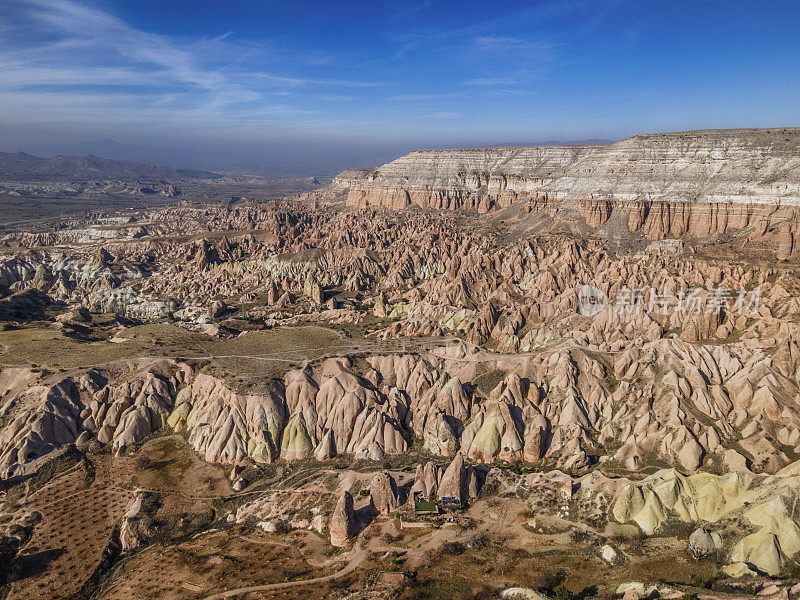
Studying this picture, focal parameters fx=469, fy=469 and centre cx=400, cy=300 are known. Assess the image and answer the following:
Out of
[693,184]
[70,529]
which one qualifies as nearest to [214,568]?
[70,529]

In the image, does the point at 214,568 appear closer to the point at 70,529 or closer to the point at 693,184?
the point at 70,529

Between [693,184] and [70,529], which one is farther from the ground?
[693,184]

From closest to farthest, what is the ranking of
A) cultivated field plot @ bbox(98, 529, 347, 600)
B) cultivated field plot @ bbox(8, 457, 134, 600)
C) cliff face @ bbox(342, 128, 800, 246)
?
cultivated field plot @ bbox(98, 529, 347, 600), cultivated field plot @ bbox(8, 457, 134, 600), cliff face @ bbox(342, 128, 800, 246)

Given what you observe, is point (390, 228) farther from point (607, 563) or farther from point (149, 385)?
point (607, 563)

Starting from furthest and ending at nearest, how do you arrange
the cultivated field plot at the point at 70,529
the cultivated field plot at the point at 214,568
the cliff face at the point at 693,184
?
the cliff face at the point at 693,184 → the cultivated field plot at the point at 70,529 → the cultivated field plot at the point at 214,568

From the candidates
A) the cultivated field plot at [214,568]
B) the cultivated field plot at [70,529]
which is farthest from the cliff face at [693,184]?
the cultivated field plot at [70,529]

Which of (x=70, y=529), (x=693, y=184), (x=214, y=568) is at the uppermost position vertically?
(x=693, y=184)

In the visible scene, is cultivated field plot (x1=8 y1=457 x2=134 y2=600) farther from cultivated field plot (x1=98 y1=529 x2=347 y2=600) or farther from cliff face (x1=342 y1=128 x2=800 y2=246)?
cliff face (x1=342 y1=128 x2=800 y2=246)

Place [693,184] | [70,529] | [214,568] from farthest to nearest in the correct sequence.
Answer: [693,184] < [70,529] < [214,568]

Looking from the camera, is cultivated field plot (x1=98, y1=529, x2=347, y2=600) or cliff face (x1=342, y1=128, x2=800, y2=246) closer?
cultivated field plot (x1=98, y1=529, x2=347, y2=600)

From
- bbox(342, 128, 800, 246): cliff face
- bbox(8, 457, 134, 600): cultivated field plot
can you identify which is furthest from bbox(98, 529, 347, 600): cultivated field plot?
bbox(342, 128, 800, 246): cliff face

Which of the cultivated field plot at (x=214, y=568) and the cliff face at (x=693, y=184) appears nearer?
the cultivated field plot at (x=214, y=568)

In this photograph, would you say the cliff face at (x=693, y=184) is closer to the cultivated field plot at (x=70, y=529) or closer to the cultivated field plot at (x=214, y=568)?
the cultivated field plot at (x=214, y=568)
